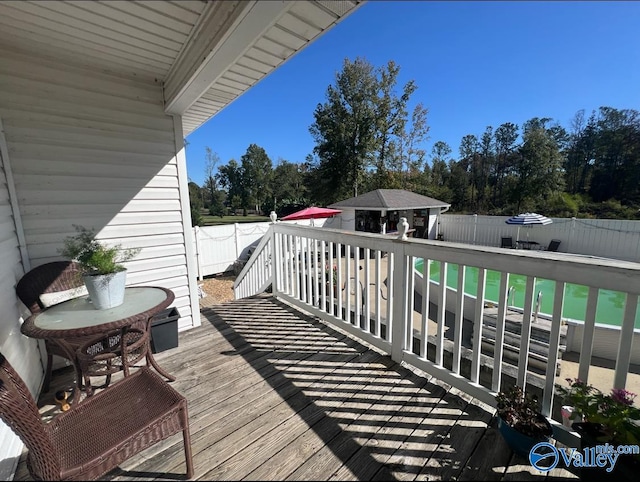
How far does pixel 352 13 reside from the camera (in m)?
1.41

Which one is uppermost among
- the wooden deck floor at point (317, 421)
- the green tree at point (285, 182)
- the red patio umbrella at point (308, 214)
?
the green tree at point (285, 182)

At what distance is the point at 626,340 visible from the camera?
129cm

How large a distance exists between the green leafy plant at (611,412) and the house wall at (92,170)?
3227mm

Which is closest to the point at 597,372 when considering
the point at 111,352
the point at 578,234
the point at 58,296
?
the point at 111,352

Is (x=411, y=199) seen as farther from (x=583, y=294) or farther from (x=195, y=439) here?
(x=195, y=439)

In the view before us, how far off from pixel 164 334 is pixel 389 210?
11.5 m

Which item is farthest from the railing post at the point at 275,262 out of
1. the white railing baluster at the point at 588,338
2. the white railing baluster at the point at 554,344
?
the white railing baluster at the point at 588,338

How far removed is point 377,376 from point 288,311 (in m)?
1.55

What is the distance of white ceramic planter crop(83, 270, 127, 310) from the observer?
179 centimetres

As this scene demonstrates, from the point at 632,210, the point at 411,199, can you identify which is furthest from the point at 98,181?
the point at 632,210

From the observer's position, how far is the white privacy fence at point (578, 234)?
35.7ft

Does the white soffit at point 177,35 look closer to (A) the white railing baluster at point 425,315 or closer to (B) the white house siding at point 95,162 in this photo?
(B) the white house siding at point 95,162

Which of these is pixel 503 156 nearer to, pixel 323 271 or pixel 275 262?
pixel 275 262

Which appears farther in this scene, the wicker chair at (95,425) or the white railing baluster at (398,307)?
the white railing baluster at (398,307)
